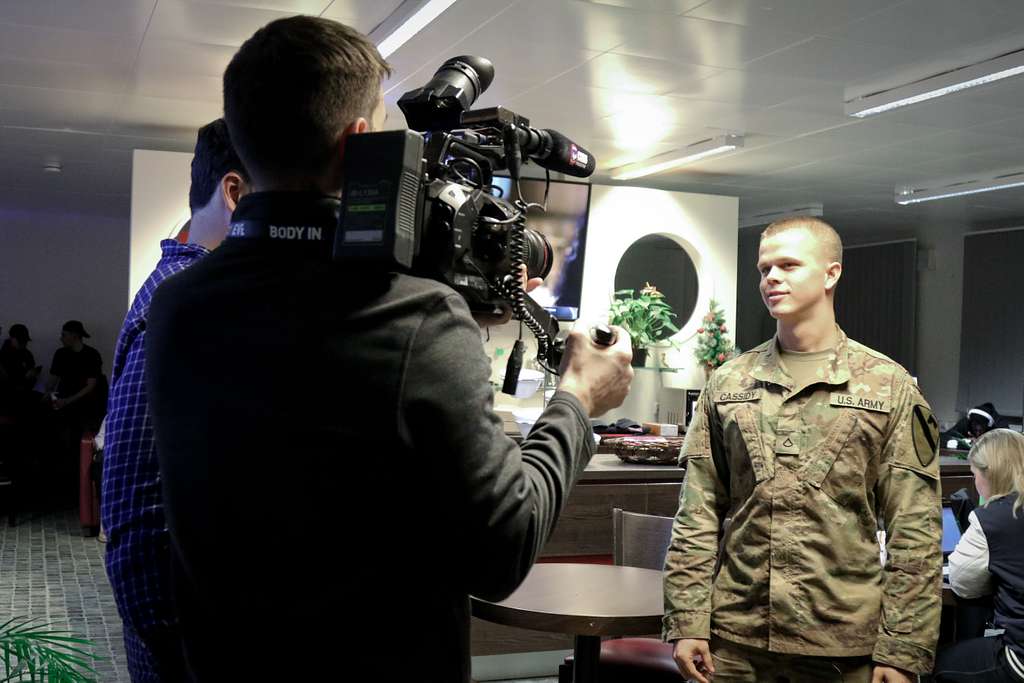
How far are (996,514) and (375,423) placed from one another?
3119 mm

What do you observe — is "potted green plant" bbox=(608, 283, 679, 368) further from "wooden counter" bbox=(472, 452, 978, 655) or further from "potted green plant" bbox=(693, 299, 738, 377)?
"wooden counter" bbox=(472, 452, 978, 655)

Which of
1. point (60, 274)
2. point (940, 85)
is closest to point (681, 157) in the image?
point (940, 85)

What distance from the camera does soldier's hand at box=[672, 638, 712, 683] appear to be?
7.15ft

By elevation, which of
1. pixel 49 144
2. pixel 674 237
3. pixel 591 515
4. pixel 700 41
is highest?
pixel 700 41

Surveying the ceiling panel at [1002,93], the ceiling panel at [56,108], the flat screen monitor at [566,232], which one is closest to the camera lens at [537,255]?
the ceiling panel at [1002,93]

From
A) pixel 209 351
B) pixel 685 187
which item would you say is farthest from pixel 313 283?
pixel 685 187

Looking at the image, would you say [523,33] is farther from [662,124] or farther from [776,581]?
[776,581]

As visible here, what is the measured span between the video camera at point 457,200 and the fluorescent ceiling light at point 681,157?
6.11 meters

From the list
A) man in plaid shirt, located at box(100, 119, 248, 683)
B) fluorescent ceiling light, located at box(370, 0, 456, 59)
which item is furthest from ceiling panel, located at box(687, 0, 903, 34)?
man in plaid shirt, located at box(100, 119, 248, 683)

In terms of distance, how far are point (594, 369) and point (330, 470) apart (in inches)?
13.0

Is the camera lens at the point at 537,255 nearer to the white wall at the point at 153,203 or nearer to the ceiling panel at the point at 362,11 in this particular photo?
the ceiling panel at the point at 362,11

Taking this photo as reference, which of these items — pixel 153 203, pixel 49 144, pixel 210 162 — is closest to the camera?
pixel 210 162

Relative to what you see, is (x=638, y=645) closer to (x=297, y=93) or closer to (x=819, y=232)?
(x=819, y=232)

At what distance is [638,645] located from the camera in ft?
11.3
